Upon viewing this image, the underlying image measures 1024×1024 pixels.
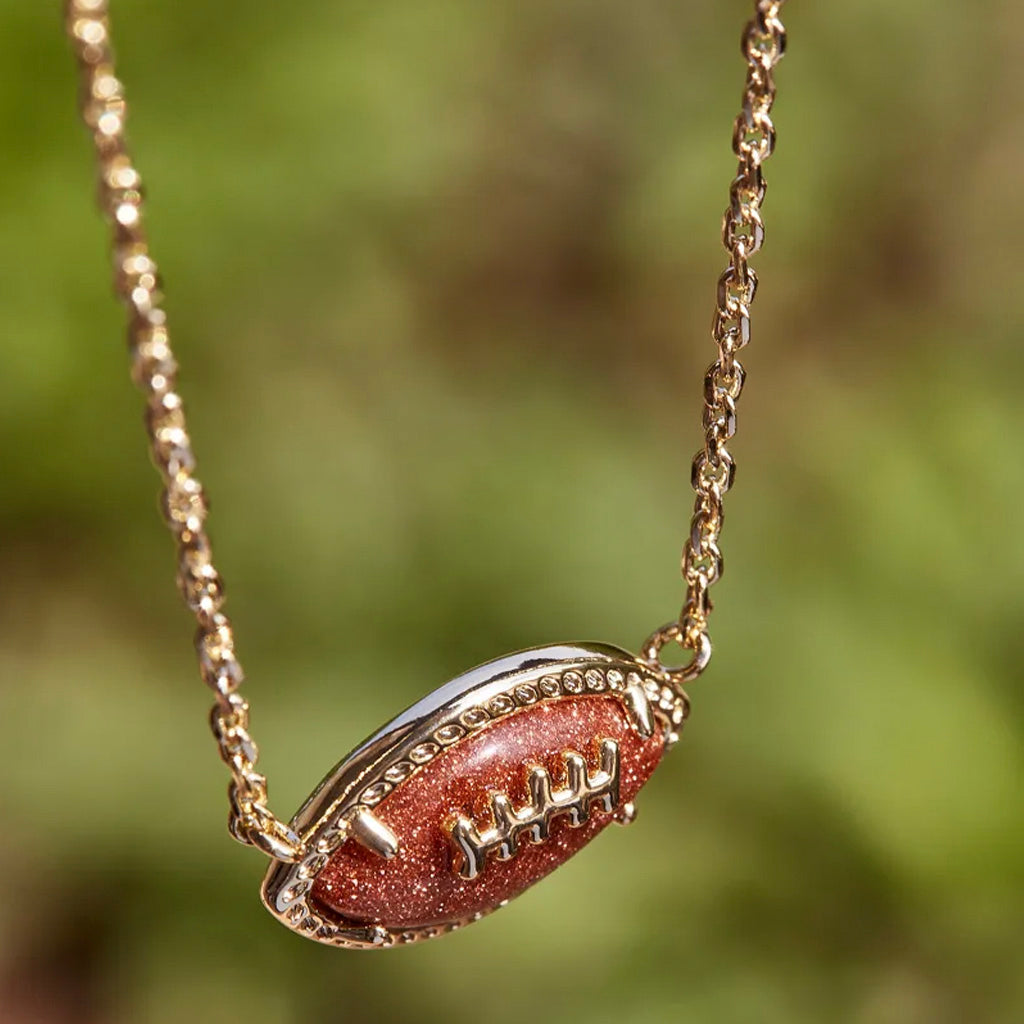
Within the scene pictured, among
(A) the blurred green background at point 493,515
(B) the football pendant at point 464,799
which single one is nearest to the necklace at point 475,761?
(B) the football pendant at point 464,799

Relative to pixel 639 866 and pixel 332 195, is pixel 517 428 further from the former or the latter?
pixel 639 866

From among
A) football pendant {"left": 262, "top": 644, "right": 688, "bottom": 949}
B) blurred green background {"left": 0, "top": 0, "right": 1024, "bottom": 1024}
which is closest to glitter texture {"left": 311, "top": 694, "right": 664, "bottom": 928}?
football pendant {"left": 262, "top": 644, "right": 688, "bottom": 949}

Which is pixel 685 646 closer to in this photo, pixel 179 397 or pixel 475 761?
pixel 475 761

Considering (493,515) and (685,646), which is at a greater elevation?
(493,515)

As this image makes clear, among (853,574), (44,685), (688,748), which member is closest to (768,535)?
(853,574)

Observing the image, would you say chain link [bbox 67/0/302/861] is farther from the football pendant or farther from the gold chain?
the gold chain

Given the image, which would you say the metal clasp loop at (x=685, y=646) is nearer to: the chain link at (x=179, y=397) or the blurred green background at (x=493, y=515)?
the chain link at (x=179, y=397)

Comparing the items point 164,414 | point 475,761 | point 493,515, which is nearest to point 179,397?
point 164,414
